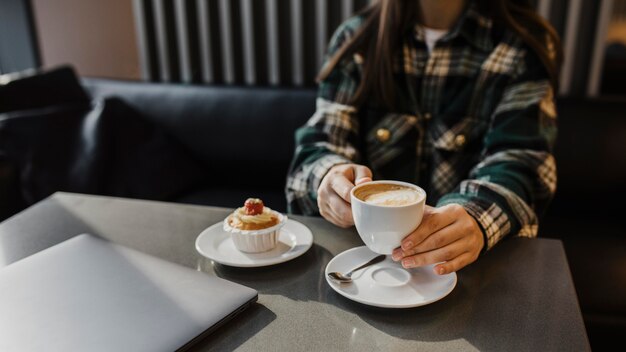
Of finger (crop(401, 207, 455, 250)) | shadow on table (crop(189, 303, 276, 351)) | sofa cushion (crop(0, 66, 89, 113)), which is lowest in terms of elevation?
sofa cushion (crop(0, 66, 89, 113))

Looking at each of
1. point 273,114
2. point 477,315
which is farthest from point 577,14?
point 477,315

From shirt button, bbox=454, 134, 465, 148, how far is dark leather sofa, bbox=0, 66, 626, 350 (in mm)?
426

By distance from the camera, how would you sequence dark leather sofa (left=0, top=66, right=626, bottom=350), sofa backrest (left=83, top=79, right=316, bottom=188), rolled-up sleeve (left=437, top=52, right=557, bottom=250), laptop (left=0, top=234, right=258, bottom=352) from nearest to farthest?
laptop (left=0, top=234, right=258, bottom=352) → rolled-up sleeve (left=437, top=52, right=557, bottom=250) → dark leather sofa (left=0, top=66, right=626, bottom=350) → sofa backrest (left=83, top=79, right=316, bottom=188)

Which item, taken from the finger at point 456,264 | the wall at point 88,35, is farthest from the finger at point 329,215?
the wall at point 88,35

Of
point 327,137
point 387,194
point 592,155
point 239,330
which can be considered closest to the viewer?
point 239,330

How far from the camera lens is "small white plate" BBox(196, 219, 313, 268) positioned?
0.86 meters

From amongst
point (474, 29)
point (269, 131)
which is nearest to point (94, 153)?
point (269, 131)

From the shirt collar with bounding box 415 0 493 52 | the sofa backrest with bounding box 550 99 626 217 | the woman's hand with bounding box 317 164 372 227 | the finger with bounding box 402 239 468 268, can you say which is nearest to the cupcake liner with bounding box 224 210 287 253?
the woman's hand with bounding box 317 164 372 227

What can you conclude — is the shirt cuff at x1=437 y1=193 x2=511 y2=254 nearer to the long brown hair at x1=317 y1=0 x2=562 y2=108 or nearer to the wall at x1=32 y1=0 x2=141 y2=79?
the long brown hair at x1=317 y1=0 x2=562 y2=108

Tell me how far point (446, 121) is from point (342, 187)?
476 millimetres

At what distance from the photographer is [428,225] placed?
821mm

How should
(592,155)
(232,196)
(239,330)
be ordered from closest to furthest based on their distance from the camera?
1. (239,330)
2. (592,155)
3. (232,196)

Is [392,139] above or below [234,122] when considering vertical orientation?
above

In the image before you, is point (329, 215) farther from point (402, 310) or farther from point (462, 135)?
point (462, 135)
